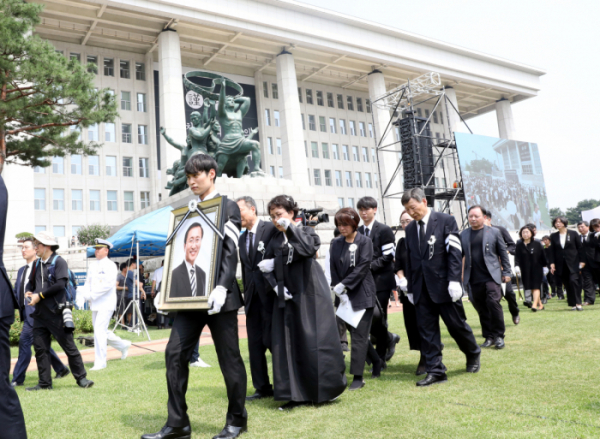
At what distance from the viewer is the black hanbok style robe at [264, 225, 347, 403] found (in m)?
4.49

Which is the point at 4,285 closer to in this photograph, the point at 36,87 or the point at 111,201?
the point at 36,87

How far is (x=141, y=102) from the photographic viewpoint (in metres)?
45.0

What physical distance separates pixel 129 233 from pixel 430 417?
10.0 meters

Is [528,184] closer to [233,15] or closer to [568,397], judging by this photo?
[233,15]

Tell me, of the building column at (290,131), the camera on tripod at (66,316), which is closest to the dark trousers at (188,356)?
the camera on tripod at (66,316)

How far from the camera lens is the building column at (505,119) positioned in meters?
57.3

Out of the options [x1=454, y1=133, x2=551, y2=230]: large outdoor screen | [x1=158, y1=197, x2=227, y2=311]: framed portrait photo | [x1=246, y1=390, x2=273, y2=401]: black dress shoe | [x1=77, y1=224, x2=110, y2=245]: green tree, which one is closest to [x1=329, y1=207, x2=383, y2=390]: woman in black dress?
[x1=246, y1=390, x2=273, y2=401]: black dress shoe

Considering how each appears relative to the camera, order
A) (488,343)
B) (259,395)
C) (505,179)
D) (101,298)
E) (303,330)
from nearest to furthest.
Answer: (303,330) → (259,395) → (488,343) → (101,298) → (505,179)

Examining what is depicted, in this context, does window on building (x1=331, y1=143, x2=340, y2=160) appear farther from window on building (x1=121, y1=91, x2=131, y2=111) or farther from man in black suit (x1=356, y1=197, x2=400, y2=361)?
man in black suit (x1=356, y1=197, x2=400, y2=361)

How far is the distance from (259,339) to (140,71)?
44.7 meters

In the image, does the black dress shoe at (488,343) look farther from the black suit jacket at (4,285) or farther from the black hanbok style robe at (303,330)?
the black suit jacket at (4,285)

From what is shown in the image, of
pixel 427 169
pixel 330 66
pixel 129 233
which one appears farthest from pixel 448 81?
pixel 129 233

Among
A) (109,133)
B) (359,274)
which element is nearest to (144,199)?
(109,133)

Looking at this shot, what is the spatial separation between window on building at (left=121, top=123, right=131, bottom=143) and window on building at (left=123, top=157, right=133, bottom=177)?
157cm
